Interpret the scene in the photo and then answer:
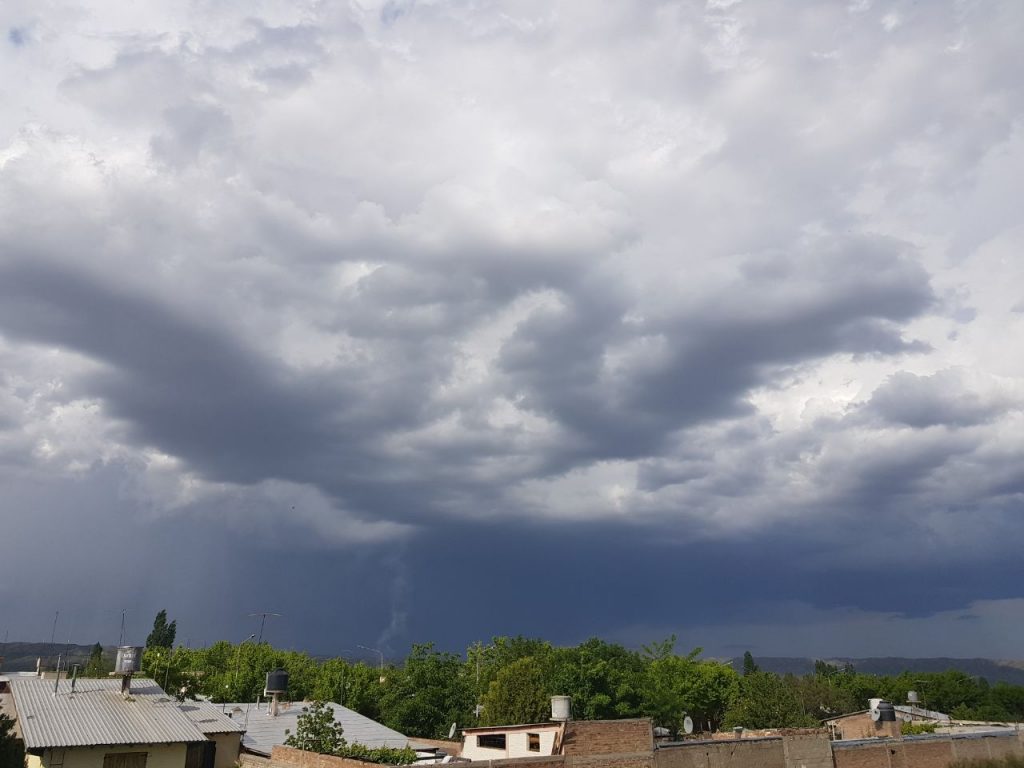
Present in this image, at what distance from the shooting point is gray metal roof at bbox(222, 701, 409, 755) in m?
51.0

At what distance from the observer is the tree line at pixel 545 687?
222ft

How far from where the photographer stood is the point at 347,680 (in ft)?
309

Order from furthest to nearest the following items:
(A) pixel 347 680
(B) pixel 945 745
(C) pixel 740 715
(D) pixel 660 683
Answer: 1. (D) pixel 660 683
2. (A) pixel 347 680
3. (C) pixel 740 715
4. (B) pixel 945 745

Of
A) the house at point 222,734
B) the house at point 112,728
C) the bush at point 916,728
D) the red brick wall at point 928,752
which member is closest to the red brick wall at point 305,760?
the house at point 222,734

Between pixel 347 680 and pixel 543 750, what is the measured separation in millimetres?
60385

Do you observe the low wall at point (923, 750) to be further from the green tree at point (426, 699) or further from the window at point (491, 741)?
the green tree at point (426, 699)

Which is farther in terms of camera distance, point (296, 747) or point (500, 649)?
point (500, 649)

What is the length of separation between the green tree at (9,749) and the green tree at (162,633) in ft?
440

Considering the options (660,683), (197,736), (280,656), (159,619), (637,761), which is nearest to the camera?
(637,761)

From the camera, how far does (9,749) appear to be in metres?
33.0

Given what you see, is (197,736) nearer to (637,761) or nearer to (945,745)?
(637,761)

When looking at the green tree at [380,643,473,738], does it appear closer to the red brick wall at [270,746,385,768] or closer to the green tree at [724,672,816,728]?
the green tree at [724,672,816,728]

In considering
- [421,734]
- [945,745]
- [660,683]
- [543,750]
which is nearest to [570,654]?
[660,683]

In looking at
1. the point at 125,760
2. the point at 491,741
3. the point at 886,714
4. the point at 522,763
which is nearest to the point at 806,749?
the point at 886,714
